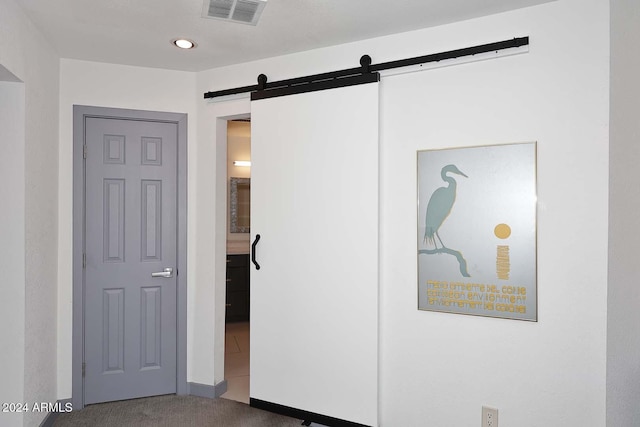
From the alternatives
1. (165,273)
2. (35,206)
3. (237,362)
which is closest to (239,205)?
(237,362)

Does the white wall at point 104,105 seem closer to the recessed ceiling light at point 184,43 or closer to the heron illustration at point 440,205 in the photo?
the recessed ceiling light at point 184,43

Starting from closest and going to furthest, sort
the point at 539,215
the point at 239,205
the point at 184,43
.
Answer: the point at 539,215
the point at 184,43
the point at 239,205

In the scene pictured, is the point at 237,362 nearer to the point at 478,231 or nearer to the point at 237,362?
the point at 237,362

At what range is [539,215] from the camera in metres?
2.41

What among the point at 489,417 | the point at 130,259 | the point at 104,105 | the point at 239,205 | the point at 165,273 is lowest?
the point at 489,417

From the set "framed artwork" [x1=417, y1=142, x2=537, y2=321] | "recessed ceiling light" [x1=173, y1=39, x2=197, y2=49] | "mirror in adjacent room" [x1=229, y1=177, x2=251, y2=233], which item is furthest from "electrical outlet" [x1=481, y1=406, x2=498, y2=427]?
"mirror in adjacent room" [x1=229, y1=177, x2=251, y2=233]

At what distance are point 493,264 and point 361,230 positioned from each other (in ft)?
2.64

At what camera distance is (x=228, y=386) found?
12.1ft

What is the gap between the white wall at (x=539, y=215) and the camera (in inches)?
90.4

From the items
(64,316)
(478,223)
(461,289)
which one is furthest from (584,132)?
(64,316)

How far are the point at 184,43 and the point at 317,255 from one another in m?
1.66

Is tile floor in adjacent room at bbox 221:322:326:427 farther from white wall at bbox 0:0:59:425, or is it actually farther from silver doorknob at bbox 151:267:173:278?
white wall at bbox 0:0:59:425

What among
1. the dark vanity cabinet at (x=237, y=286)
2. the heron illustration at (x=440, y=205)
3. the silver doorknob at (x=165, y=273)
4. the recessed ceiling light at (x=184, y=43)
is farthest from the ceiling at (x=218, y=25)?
the dark vanity cabinet at (x=237, y=286)

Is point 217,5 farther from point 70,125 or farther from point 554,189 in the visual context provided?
point 554,189
